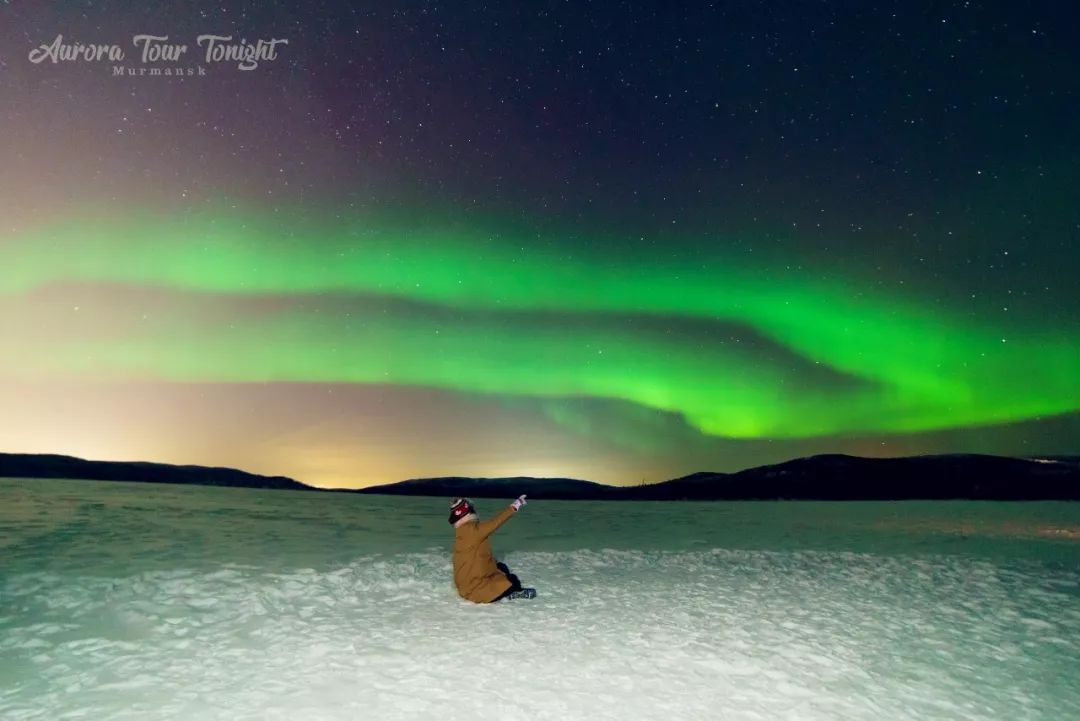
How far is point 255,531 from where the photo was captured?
2173cm

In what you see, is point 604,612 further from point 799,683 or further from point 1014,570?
point 1014,570

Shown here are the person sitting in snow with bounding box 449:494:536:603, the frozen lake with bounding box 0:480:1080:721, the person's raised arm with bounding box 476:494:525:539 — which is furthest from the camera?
the person sitting in snow with bounding box 449:494:536:603

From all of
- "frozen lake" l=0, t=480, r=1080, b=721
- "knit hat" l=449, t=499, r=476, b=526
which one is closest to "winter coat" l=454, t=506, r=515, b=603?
"knit hat" l=449, t=499, r=476, b=526

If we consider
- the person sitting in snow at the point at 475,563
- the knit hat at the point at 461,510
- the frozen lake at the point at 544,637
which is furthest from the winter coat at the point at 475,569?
the frozen lake at the point at 544,637

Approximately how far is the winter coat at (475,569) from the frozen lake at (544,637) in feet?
0.82

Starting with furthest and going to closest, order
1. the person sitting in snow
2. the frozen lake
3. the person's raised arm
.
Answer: the person sitting in snow
the person's raised arm
the frozen lake

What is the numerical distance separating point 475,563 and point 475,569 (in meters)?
0.08

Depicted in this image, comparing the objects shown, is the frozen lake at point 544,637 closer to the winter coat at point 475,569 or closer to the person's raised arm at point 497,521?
the winter coat at point 475,569

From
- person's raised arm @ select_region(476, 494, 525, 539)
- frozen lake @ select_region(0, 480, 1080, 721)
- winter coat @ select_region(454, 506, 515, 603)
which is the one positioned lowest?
frozen lake @ select_region(0, 480, 1080, 721)

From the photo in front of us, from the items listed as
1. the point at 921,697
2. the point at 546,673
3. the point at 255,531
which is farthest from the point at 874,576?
the point at 255,531

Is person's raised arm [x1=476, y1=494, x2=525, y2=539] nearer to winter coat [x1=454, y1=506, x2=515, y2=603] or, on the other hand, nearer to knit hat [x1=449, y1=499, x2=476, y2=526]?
winter coat [x1=454, y1=506, x2=515, y2=603]

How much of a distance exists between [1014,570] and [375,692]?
12695mm

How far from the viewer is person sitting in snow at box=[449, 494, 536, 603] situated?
8562 mm

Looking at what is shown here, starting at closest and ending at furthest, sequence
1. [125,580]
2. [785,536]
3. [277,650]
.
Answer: [277,650] → [125,580] → [785,536]
